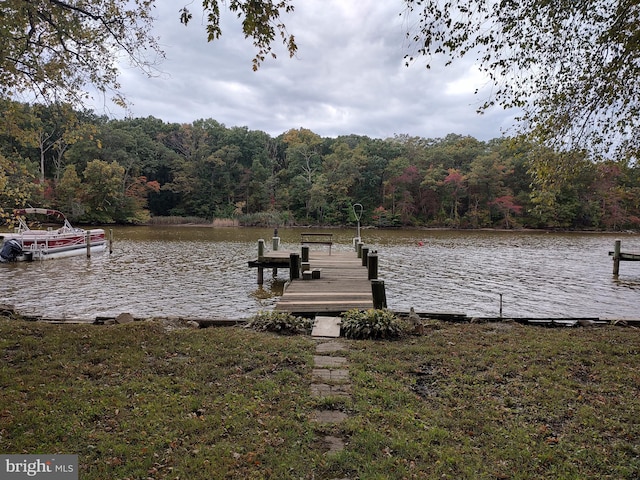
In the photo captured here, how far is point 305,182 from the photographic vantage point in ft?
170

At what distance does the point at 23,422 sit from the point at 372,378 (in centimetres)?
340

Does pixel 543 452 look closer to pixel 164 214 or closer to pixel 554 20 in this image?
pixel 554 20

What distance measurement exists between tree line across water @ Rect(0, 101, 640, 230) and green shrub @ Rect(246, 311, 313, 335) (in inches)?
1540

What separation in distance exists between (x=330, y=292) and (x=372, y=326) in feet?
9.16

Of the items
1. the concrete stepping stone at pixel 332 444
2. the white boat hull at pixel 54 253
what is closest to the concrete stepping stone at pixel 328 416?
the concrete stepping stone at pixel 332 444

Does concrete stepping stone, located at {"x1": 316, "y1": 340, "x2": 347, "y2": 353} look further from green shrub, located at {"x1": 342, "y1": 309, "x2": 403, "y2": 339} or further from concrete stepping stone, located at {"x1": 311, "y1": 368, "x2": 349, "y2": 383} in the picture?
concrete stepping stone, located at {"x1": 311, "y1": 368, "x2": 349, "y2": 383}

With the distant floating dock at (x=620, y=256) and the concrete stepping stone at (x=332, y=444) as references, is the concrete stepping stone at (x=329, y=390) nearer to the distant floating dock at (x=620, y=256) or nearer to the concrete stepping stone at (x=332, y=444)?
the concrete stepping stone at (x=332, y=444)

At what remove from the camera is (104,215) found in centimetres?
4228

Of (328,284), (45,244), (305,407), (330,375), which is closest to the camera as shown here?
(305,407)

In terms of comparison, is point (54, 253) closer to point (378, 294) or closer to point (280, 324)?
point (280, 324)

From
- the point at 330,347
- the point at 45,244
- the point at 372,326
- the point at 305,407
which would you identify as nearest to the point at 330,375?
the point at 305,407

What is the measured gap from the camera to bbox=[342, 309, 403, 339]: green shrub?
6348 mm

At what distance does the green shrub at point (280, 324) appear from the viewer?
21.8ft

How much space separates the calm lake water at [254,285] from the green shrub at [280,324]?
9.05ft
